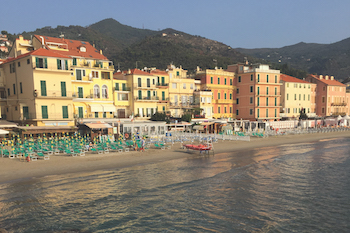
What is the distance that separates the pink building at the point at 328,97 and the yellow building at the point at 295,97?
3.29m

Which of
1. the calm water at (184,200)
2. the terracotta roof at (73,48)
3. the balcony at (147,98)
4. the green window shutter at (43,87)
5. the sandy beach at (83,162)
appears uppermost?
the terracotta roof at (73,48)

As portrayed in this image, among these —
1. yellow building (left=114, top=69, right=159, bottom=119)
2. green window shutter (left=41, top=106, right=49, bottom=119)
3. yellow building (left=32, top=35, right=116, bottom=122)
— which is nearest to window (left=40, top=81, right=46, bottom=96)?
green window shutter (left=41, top=106, right=49, bottom=119)

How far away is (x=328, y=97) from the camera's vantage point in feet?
228

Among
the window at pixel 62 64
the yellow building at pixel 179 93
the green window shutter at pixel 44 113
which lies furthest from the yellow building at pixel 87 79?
the yellow building at pixel 179 93

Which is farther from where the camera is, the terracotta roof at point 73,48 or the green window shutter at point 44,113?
the terracotta roof at point 73,48

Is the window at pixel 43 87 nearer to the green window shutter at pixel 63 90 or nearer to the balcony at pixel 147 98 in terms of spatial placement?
the green window shutter at pixel 63 90

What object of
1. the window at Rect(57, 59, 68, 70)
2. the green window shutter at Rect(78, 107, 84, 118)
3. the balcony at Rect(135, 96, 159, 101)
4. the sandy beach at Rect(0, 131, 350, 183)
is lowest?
the sandy beach at Rect(0, 131, 350, 183)

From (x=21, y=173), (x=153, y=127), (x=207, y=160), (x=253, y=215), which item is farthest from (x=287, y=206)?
(x=153, y=127)

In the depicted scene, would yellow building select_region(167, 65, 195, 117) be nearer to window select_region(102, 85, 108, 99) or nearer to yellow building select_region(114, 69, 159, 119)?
yellow building select_region(114, 69, 159, 119)

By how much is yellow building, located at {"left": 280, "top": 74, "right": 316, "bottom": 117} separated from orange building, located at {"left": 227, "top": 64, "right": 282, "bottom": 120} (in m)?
4.86

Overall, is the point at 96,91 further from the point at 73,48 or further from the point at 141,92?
the point at 73,48

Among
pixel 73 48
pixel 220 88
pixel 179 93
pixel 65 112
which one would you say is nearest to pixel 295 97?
pixel 220 88

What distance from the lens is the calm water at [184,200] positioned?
494 inches

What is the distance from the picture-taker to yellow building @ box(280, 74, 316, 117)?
6241 centimetres
